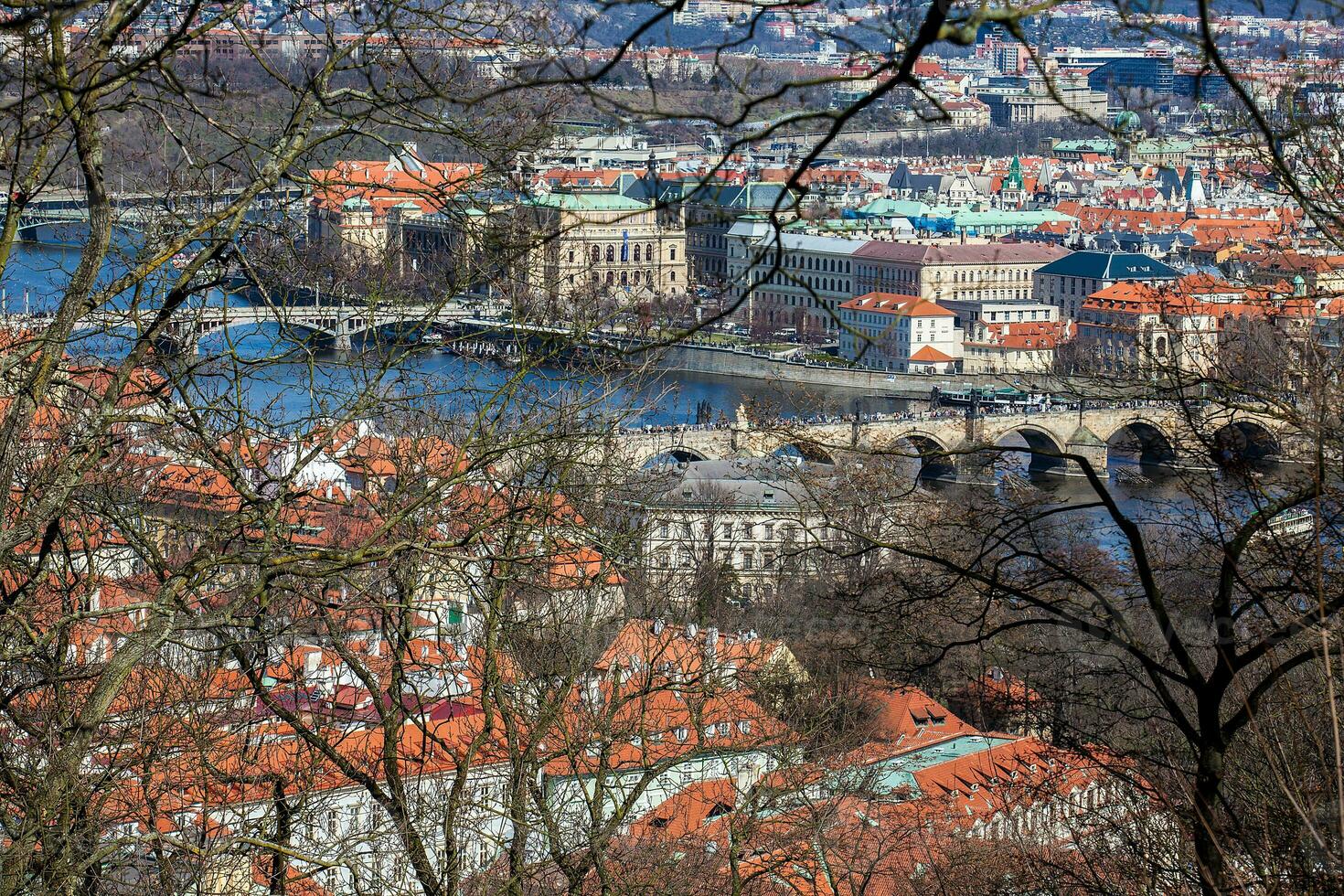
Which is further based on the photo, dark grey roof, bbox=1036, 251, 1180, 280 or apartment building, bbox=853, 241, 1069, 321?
apartment building, bbox=853, 241, 1069, 321

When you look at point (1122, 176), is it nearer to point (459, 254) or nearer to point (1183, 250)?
point (1183, 250)

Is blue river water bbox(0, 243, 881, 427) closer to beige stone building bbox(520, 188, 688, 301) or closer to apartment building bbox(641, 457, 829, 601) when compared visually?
beige stone building bbox(520, 188, 688, 301)

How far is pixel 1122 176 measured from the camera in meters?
47.3

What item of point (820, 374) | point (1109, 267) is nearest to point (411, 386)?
point (820, 374)

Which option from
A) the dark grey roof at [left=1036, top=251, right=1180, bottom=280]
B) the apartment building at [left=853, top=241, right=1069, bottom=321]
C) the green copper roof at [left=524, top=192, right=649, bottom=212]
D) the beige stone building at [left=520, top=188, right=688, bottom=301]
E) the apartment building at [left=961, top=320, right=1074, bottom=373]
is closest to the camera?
the beige stone building at [left=520, top=188, right=688, bottom=301]

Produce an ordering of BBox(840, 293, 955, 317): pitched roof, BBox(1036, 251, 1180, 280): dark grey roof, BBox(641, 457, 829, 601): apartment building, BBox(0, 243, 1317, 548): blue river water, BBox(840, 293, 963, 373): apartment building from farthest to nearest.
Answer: BBox(1036, 251, 1180, 280): dark grey roof < BBox(840, 293, 963, 373): apartment building < BBox(840, 293, 955, 317): pitched roof < BBox(641, 457, 829, 601): apartment building < BBox(0, 243, 1317, 548): blue river water

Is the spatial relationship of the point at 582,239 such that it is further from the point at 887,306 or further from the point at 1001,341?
the point at 1001,341

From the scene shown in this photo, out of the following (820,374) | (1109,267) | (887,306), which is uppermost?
(1109,267)

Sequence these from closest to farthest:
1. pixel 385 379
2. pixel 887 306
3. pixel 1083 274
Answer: pixel 385 379
pixel 887 306
pixel 1083 274

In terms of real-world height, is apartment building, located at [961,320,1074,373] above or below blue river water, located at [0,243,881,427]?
below

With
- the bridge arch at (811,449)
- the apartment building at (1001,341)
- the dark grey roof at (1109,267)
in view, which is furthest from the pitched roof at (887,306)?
the bridge arch at (811,449)

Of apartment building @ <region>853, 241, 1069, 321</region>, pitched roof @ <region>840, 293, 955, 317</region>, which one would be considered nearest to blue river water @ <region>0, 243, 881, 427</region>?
pitched roof @ <region>840, 293, 955, 317</region>

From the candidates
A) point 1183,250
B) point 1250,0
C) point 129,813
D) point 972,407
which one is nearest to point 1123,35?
point 1250,0

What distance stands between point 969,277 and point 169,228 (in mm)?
28092
